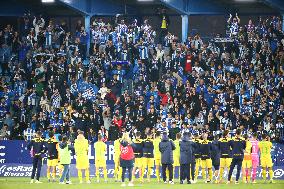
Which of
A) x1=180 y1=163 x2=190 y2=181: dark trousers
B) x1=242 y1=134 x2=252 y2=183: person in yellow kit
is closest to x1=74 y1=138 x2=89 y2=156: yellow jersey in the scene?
x1=180 y1=163 x2=190 y2=181: dark trousers

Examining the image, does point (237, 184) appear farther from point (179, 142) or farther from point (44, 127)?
point (44, 127)

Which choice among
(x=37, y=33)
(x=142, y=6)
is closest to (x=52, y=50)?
(x=37, y=33)

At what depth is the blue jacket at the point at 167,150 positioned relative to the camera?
122ft

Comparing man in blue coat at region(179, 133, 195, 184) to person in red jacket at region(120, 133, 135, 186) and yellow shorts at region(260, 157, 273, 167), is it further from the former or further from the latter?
yellow shorts at region(260, 157, 273, 167)

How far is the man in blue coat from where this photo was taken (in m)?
36.8

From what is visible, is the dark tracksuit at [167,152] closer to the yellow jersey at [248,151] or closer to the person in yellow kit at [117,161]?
the person in yellow kit at [117,161]

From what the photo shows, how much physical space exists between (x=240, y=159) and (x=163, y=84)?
34.2ft

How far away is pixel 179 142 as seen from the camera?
37.6 metres

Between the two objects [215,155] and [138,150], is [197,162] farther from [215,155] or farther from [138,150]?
[138,150]

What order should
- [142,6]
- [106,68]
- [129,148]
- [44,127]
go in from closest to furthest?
[129,148], [44,127], [106,68], [142,6]

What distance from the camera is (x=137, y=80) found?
47.9 metres

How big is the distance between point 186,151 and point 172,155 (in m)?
0.72

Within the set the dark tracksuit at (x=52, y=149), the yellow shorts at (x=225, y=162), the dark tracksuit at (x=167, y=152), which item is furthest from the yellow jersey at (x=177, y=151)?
the dark tracksuit at (x=52, y=149)

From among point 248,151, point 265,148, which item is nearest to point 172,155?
point 248,151
